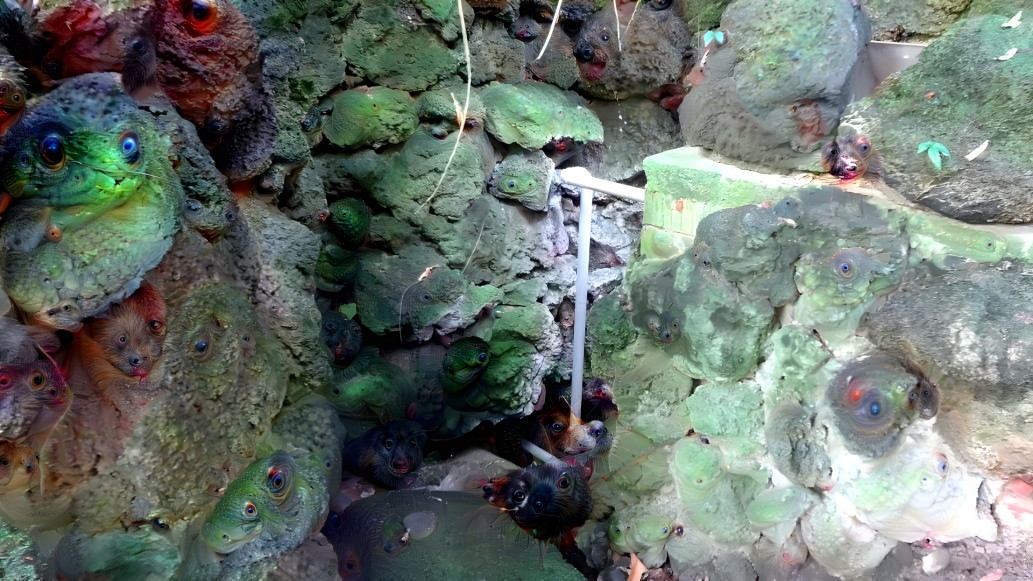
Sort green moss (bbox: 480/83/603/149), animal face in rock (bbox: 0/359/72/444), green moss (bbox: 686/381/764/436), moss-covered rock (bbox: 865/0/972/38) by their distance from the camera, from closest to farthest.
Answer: animal face in rock (bbox: 0/359/72/444) < moss-covered rock (bbox: 865/0/972/38) < green moss (bbox: 686/381/764/436) < green moss (bbox: 480/83/603/149)

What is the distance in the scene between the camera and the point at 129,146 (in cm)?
194

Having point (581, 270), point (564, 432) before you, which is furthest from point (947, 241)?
point (564, 432)

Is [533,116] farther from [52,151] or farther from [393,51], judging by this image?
[52,151]

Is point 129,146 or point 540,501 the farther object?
point 540,501

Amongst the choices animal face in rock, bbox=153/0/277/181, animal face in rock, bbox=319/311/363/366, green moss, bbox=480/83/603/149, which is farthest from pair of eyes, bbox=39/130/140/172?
green moss, bbox=480/83/603/149

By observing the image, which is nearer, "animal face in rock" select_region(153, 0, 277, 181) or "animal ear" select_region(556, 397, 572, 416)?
"animal face in rock" select_region(153, 0, 277, 181)

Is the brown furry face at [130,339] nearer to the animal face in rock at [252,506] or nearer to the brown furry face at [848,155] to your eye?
the animal face in rock at [252,506]

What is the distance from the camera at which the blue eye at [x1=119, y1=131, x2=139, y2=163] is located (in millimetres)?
1934

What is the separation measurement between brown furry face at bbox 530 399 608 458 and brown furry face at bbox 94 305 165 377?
203cm

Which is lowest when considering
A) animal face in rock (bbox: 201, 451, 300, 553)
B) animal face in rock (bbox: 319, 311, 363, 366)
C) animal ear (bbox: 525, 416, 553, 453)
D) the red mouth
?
animal ear (bbox: 525, 416, 553, 453)

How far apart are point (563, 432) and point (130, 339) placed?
2.16 metres

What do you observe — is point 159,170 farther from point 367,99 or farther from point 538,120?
point 538,120

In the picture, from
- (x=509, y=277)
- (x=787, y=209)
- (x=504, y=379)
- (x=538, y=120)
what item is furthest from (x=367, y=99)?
(x=787, y=209)

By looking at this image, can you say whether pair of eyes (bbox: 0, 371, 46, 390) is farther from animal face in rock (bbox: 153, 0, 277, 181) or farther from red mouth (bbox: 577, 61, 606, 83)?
red mouth (bbox: 577, 61, 606, 83)
